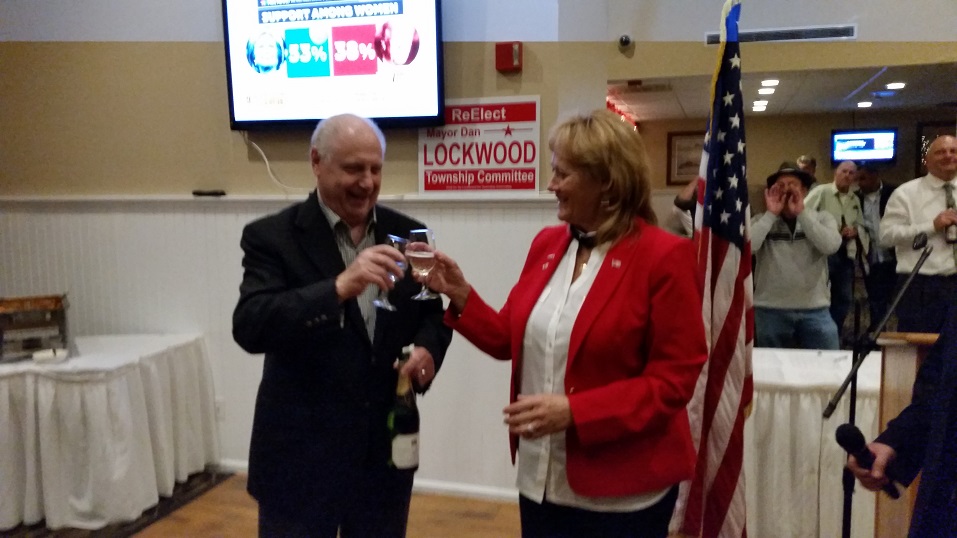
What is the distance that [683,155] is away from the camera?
10742 mm

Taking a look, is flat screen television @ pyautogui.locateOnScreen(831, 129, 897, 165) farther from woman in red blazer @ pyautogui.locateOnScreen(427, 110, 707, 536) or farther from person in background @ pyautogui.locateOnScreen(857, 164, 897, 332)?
woman in red blazer @ pyautogui.locateOnScreen(427, 110, 707, 536)

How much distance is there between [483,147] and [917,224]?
2.64 meters

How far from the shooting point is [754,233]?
344cm

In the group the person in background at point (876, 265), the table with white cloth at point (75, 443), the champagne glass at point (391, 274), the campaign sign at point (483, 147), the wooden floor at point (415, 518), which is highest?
the campaign sign at point (483, 147)

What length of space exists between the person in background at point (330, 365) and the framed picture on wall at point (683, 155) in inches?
379

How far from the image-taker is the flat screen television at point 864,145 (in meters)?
9.27

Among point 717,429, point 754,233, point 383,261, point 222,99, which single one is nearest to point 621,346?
point 383,261

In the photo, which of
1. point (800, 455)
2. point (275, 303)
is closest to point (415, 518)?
point (800, 455)

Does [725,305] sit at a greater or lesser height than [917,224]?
lesser

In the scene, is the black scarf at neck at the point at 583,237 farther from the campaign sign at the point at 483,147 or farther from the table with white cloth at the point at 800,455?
the campaign sign at the point at 483,147

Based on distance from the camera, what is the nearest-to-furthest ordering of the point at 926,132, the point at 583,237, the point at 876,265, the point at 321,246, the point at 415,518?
the point at 583,237 < the point at 321,246 < the point at 415,518 < the point at 876,265 < the point at 926,132

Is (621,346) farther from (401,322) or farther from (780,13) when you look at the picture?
(780,13)

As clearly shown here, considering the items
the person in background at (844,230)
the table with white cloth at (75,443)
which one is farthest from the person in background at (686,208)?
the table with white cloth at (75,443)

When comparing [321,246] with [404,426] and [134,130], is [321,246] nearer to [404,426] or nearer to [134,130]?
[404,426]
